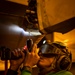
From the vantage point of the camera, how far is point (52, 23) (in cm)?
161

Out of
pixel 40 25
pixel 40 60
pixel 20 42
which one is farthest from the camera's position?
pixel 20 42

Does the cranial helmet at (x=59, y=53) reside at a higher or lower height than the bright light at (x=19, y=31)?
lower

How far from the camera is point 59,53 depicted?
1416 mm

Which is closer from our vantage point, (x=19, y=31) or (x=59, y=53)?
(x=59, y=53)

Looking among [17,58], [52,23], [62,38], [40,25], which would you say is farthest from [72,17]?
[17,58]

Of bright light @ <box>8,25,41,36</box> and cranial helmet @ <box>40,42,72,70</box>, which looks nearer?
cranial helmet @ <box>40,42,72,70</box>

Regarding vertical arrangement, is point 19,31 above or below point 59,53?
above

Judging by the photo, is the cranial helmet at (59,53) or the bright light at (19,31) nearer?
the cranial helmet at (59,53)

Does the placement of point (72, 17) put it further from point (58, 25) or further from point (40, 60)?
point (40, 60)

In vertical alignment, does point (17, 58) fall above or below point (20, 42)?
below

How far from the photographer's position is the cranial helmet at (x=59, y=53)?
1.38 meters

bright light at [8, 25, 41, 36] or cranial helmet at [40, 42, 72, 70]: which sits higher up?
bright light at [8, 25, 41, 36]

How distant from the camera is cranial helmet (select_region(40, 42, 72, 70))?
1.38 m

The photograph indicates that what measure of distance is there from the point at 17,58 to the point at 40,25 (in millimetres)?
324
